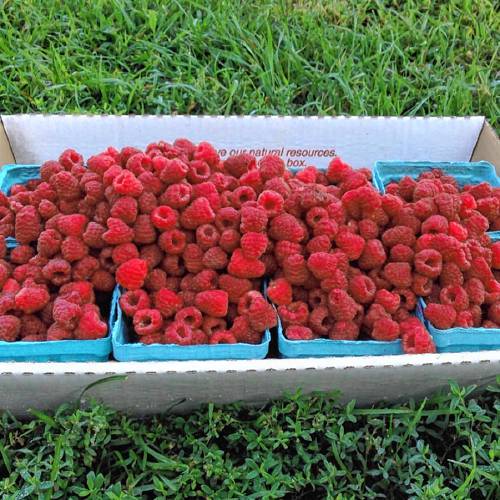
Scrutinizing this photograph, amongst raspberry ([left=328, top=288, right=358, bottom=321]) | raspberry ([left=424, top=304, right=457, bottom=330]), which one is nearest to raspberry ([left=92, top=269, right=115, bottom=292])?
raspberry ([left=328, top=288, right=358, bottom=321])

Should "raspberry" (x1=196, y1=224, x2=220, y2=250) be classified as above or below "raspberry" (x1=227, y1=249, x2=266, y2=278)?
above

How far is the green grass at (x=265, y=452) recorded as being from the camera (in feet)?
4.29

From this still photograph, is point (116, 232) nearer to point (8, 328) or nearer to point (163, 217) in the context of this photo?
point (163, 217)

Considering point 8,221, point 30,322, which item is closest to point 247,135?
point 8,221

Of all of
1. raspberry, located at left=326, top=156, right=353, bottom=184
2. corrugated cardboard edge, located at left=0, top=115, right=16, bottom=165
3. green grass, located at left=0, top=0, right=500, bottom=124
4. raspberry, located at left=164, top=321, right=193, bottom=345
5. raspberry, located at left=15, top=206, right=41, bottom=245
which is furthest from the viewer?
green grass, located at left=0, top=0, right=500, bottom=124

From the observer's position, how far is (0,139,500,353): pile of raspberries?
1.43 meters

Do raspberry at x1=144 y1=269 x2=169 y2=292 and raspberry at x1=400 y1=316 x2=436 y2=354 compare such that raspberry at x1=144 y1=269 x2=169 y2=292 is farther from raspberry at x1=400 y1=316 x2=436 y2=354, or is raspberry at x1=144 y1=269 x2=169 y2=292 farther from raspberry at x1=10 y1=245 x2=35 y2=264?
raspberry at x1=400 y1=316 x2=436 y2=354

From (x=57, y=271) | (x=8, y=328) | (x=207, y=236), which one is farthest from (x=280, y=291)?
(x=8, y=328)

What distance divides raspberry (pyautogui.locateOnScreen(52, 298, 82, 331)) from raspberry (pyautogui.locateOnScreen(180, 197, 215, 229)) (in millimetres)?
313

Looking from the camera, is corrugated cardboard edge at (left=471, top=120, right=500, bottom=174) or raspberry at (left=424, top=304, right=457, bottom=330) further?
corrugated cardboard edge at (left=471, top=120, right=500, bottom=174)

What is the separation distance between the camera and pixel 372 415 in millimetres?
1470

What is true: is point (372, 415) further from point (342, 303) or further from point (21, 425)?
point (21, 425)

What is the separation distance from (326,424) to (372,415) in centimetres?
12

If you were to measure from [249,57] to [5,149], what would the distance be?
1.11 metres
